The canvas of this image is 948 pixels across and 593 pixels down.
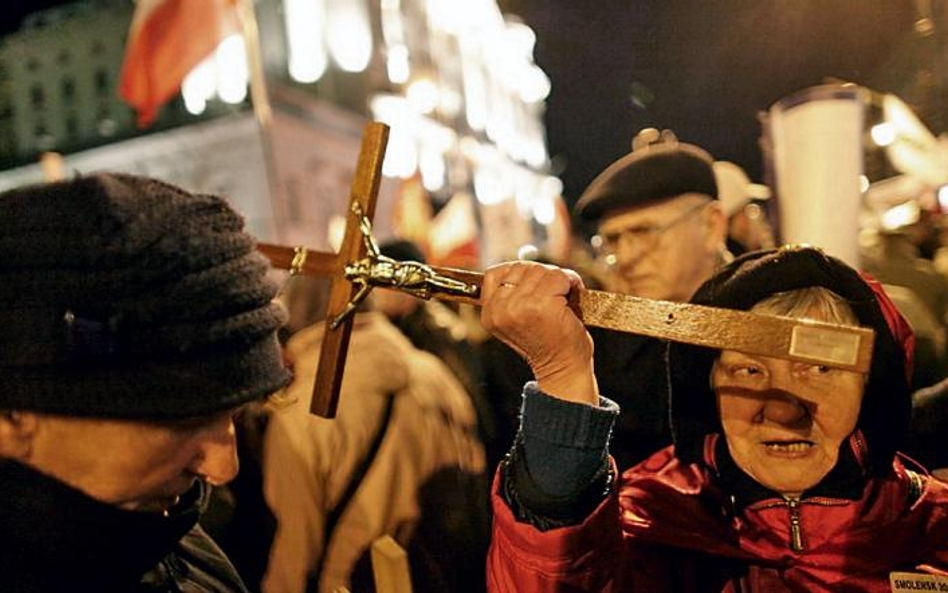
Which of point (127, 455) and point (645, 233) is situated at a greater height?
point (645, 233)

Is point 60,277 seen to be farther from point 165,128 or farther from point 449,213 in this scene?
point 165,128

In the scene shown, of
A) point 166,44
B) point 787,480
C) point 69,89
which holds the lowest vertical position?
point 787,480

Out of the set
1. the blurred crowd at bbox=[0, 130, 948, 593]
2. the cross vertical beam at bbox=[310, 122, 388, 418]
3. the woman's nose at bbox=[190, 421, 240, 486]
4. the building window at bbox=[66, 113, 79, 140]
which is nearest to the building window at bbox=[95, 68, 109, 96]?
the building window at bbox=[66, 113, 79, 140]

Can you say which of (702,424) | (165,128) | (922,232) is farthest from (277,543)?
(165,128)

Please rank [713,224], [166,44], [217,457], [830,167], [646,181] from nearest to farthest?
1. [217,457]
2. [830,167]
3. [646,181]
4. [713,224]
5. [166,44]

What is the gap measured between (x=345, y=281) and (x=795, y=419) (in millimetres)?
1092

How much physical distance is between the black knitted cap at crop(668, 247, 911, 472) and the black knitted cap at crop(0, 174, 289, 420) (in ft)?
4.01

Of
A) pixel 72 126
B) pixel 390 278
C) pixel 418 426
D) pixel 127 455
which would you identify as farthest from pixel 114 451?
pixel 72 126

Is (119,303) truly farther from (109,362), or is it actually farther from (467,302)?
(467,302)

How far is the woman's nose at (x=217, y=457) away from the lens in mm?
1531

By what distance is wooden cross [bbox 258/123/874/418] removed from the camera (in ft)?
4.79

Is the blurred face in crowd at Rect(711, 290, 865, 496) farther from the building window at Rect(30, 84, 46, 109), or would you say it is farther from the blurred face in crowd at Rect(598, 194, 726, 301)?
the building window at Rect(30, 84, 46, 109)

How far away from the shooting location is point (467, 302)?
180 cm

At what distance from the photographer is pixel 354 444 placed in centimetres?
338
